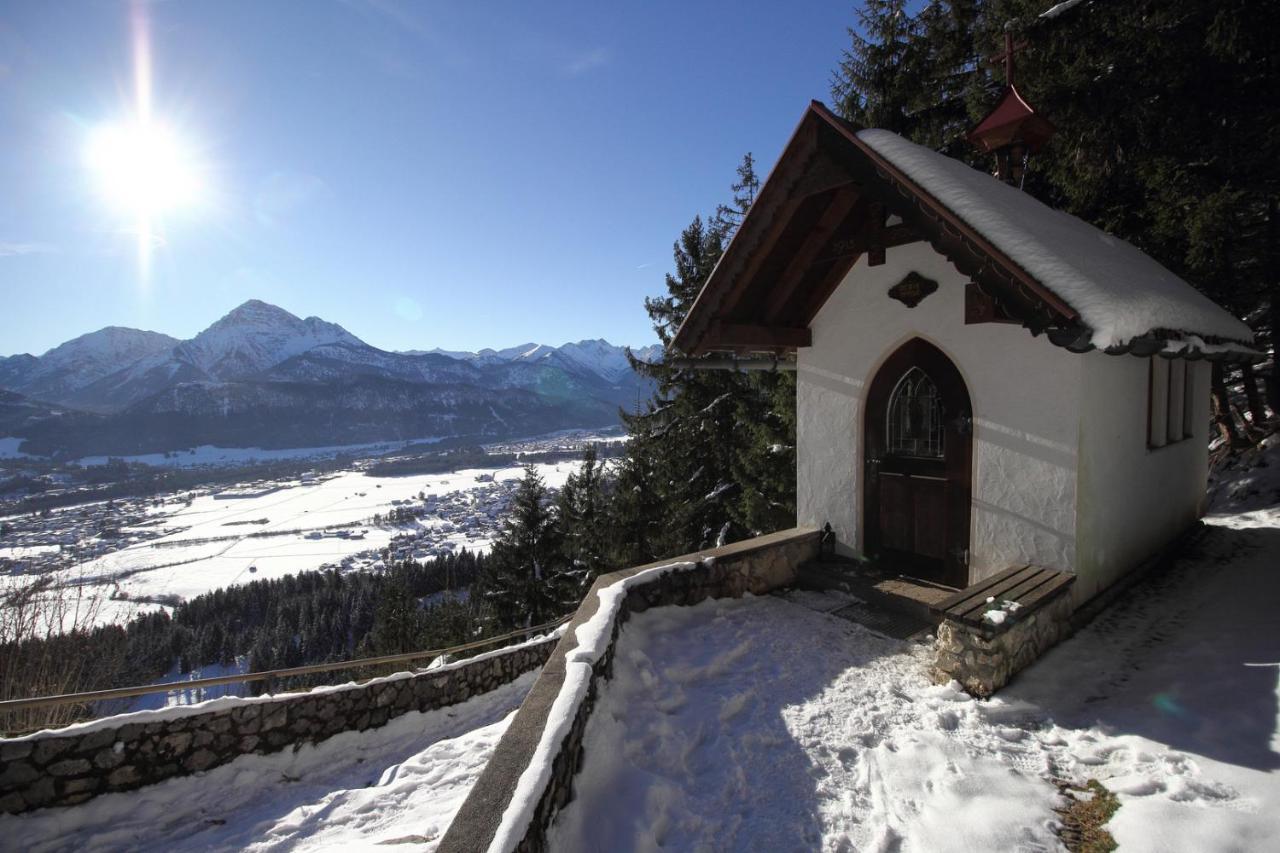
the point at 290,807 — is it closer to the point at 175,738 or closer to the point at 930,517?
the point at 175,738

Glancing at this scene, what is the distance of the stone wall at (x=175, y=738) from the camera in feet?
16.2

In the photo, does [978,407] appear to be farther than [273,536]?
No

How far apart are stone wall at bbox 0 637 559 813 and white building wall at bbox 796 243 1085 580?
6.04m

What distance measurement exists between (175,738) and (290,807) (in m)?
1.42

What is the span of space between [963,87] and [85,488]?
205m

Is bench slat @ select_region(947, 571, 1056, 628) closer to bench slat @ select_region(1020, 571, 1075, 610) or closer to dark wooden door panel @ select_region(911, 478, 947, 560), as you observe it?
bench slat @ select_region(1020, 571, 1075, 610)

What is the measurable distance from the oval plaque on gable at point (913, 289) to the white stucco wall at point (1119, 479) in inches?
62.6

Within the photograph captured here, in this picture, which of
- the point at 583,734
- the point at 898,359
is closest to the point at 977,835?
the point at 583,734

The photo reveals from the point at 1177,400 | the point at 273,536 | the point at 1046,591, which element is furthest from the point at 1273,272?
the point at 273,536

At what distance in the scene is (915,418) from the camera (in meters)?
6.57

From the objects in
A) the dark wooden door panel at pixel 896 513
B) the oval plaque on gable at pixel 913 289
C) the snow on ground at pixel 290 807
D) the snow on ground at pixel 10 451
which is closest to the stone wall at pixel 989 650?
the dark wooden door panel at pixel 896 513

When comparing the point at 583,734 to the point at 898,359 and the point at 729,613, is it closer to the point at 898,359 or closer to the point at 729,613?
the point at 729,613

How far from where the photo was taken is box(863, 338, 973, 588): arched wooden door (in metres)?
6.07

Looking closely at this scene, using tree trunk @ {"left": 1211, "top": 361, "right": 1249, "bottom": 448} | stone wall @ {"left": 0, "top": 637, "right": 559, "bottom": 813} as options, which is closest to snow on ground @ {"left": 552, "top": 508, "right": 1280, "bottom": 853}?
stone wall @ {"left": 0, "top": 637, "right": 559, "bottom": 813}
